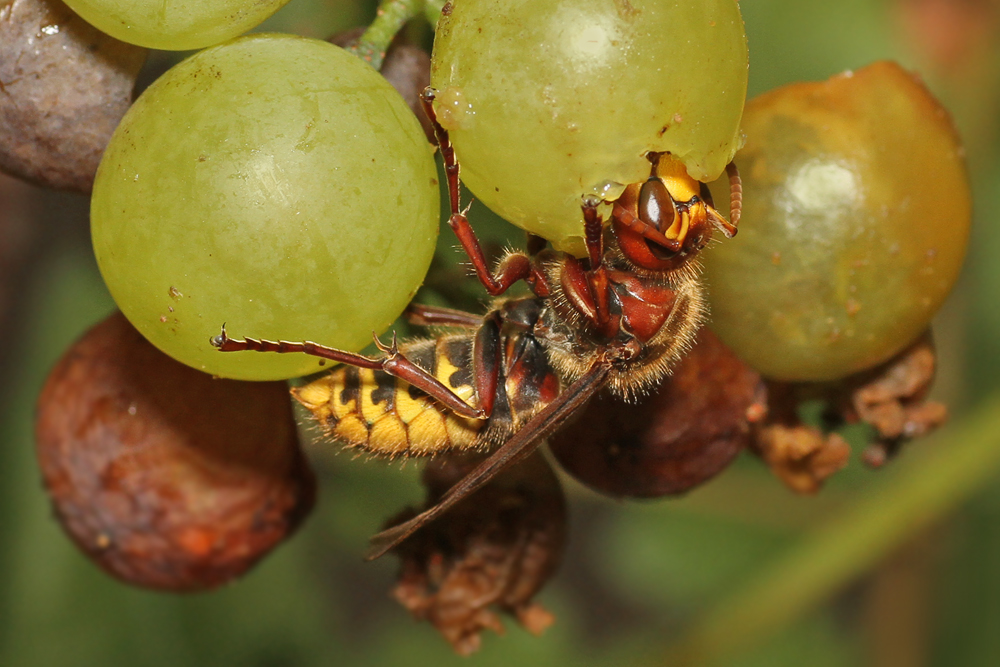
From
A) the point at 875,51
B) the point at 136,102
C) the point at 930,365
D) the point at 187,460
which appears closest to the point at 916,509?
the point at 930,365

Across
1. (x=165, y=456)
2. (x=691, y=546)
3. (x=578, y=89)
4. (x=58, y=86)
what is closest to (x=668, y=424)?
(x=578, y=89)

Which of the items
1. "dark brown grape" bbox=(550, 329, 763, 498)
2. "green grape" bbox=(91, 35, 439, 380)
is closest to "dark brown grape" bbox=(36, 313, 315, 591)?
"green grape" bbox=(91, 35, 439, 380)

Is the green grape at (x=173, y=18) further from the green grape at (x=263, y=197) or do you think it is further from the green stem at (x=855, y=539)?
the green stem at (x=855, y=539)

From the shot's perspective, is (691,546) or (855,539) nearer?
(855,539)

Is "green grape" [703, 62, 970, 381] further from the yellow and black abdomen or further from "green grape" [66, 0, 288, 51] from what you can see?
"green grape" [66, 0, 288, 51]

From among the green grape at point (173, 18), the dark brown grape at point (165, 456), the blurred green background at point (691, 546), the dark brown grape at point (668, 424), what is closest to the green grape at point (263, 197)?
the green grape at point (173, 18)

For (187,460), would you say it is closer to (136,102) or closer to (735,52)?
(136,102)

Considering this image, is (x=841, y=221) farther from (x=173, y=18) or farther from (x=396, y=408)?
(x=173, y=18)
